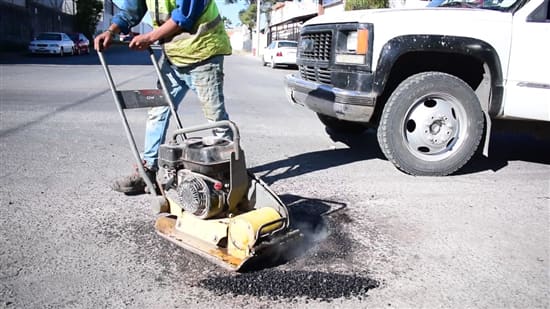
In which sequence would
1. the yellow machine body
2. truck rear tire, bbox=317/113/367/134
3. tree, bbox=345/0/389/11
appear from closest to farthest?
the yellow machine body
truck rear tire, bbox=317/113/367/134
tree, bbox=345/0/389/11

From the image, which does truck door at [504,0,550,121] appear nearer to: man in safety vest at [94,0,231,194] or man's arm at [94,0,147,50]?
man in safety vest at [94,0,231,194]

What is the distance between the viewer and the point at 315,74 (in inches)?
222

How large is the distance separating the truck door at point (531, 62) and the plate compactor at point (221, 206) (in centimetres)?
312

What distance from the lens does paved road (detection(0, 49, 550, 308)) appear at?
110 inches

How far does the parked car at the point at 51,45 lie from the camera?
28016 mm

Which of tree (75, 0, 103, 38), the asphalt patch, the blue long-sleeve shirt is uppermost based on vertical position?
tree (75, 0, 103, 38)

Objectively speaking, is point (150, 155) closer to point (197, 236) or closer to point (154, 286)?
point (197, 236)

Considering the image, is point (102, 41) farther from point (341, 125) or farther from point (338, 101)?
point (341, 125)

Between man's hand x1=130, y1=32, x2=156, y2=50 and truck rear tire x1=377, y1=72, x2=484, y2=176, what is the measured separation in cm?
251

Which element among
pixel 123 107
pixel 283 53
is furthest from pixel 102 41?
pixel 283 53

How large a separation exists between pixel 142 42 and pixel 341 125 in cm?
384

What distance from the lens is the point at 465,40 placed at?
4836mm

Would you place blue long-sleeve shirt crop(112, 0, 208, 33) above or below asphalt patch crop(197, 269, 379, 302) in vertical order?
above

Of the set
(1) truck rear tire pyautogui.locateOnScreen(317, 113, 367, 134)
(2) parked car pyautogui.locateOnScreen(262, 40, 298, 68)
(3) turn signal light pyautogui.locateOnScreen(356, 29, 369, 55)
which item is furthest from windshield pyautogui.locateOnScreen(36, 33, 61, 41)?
(3) turn signal light pyautogui.locateOnScreen(356, 29, 369, 55)
